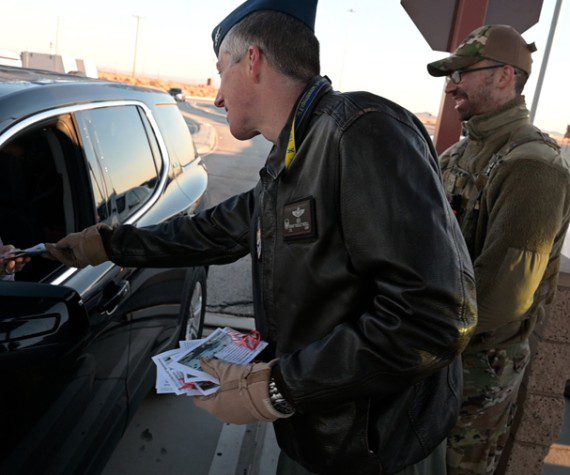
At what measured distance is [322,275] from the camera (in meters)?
1.26

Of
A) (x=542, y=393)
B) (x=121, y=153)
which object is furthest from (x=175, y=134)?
(x=542, y=393)

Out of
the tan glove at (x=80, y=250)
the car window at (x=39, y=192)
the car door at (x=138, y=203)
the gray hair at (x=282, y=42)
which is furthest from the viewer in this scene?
the car door at (x=138, y=203)

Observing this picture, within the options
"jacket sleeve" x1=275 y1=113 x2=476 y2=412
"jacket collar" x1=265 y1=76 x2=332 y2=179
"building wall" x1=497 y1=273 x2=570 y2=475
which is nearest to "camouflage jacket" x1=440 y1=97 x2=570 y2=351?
"building wall" x1=497 y1=273 x2=570 y2=475

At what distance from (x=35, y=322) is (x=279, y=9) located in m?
1.08

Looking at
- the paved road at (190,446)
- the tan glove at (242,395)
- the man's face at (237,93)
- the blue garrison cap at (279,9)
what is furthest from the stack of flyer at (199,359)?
the paved road at (190,446)

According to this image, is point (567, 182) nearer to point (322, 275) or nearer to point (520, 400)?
point (322, 275)

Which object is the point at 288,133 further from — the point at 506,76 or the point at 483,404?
the point at 483,404

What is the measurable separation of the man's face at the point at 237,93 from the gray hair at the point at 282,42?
1.5 inches

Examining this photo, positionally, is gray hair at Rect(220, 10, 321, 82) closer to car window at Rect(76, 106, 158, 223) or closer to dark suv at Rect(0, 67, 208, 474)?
dark suv at Rect(0, 67, 208, 474)

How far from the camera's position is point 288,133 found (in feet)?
4.51

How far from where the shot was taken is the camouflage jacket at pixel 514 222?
188 centimetres

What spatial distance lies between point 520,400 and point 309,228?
2033mm

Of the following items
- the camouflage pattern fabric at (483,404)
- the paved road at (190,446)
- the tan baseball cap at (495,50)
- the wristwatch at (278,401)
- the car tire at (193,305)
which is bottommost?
the paved road at (190,446)

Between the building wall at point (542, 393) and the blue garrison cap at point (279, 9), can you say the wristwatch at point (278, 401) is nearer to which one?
the blue garrison cap at point (279, 9)
